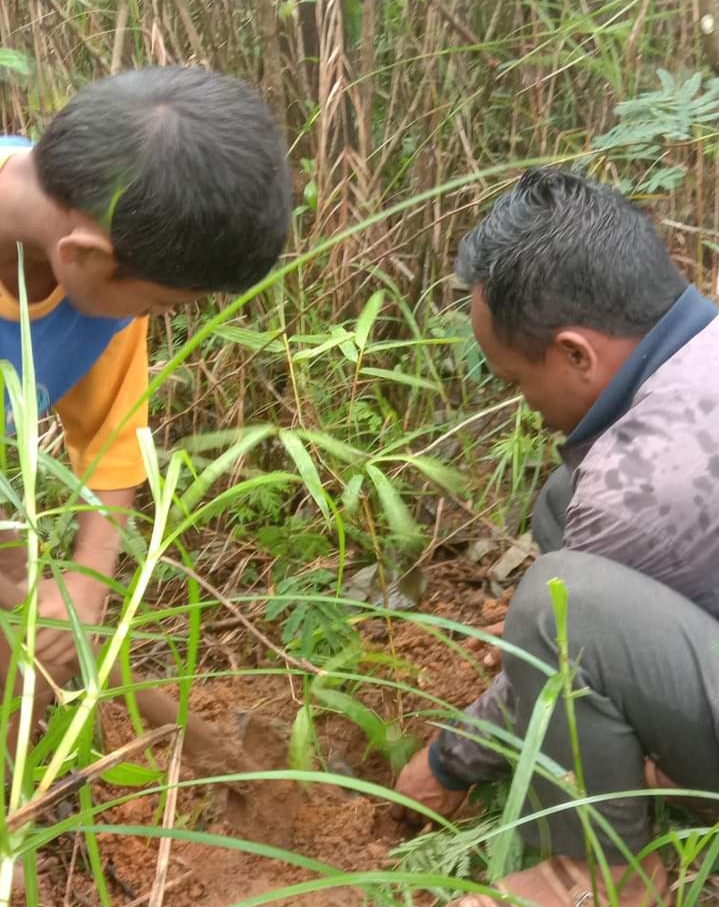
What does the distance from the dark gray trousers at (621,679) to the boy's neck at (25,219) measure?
0.81 meters

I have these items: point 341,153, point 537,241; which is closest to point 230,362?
point 341,153

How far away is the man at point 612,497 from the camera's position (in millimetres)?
1393

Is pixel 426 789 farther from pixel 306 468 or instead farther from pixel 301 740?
pixel 306 468

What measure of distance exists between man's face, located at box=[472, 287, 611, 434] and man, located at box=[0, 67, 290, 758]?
0.40m

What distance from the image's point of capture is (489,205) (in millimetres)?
2584

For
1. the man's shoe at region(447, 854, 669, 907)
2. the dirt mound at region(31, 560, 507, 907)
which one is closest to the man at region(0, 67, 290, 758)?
the dirt mound at region(31, 560, 507, 907)

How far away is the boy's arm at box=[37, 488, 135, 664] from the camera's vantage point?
134 cm

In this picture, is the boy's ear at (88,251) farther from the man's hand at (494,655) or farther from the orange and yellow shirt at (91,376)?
the man's hand at (494,655)

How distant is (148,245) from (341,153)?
1.26m

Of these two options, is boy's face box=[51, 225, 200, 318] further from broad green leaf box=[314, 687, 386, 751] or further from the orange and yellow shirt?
broad green leaf box=[314, 687, 386, 751]

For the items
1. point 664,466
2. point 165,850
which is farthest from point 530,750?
point 664,466

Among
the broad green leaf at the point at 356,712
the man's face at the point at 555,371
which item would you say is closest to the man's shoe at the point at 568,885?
the broad green leaf at the point at 356,712

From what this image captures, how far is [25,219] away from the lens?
1415 millimetres

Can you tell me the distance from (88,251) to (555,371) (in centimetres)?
70
